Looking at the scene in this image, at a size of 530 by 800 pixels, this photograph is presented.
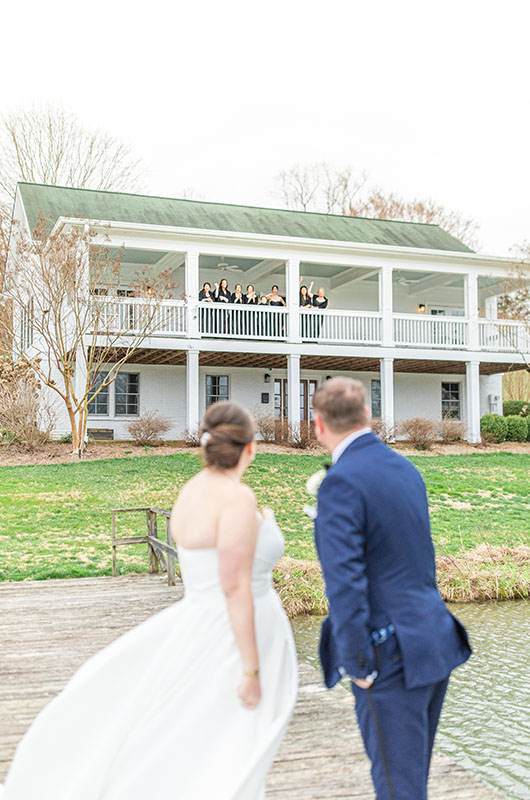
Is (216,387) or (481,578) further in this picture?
(216,387)

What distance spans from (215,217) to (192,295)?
15.7 feet

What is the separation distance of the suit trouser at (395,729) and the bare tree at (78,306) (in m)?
17.8

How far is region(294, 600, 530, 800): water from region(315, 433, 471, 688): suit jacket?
1880 mm

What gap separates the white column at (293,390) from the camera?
23.5 meters

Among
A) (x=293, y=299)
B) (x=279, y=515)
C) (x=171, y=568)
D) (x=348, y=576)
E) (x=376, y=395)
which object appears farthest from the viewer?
(x=376, y=395)

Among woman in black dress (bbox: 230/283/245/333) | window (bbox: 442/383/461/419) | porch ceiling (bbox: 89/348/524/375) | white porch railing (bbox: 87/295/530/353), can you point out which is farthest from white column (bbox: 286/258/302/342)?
window (bbox: 442/383/461/419)

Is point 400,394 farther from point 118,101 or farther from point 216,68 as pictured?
point 118,101

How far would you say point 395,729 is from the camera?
288cm

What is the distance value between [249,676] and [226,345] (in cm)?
2028

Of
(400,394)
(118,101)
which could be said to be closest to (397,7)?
(400,394)

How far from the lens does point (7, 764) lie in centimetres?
→ 446

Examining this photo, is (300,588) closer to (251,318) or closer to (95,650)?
(95,650)

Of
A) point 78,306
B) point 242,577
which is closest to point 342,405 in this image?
point 242,577

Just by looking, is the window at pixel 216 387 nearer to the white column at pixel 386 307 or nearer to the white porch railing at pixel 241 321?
the white porch railing at pixel 241 321
